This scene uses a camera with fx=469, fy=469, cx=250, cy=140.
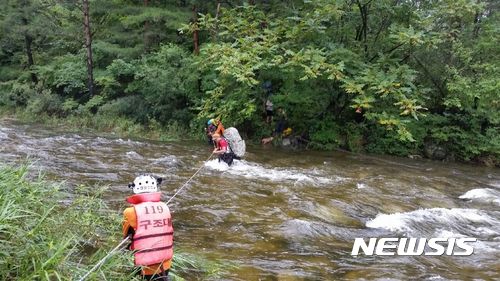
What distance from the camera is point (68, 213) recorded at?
197 inches

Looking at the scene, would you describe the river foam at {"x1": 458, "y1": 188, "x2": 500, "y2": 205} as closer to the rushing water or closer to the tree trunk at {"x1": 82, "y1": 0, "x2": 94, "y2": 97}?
the rushing water

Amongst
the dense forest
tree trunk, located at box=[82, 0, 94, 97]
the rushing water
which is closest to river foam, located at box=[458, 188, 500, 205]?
the rushing water

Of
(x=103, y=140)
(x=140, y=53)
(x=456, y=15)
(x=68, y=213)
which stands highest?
(x=456, y=15)

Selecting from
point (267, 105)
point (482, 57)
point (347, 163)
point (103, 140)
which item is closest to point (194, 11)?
point (267, 105)

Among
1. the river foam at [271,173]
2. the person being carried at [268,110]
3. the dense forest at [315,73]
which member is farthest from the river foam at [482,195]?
the person being carried at [268,110]

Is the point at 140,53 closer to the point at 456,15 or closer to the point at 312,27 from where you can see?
the point at 312,27

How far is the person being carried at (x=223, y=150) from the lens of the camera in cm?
1207

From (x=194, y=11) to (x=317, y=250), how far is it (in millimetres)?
15885

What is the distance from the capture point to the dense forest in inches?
604

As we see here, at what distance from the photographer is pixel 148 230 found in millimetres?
3938

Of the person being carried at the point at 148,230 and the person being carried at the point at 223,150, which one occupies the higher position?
the person being carried at the point at 148,230
